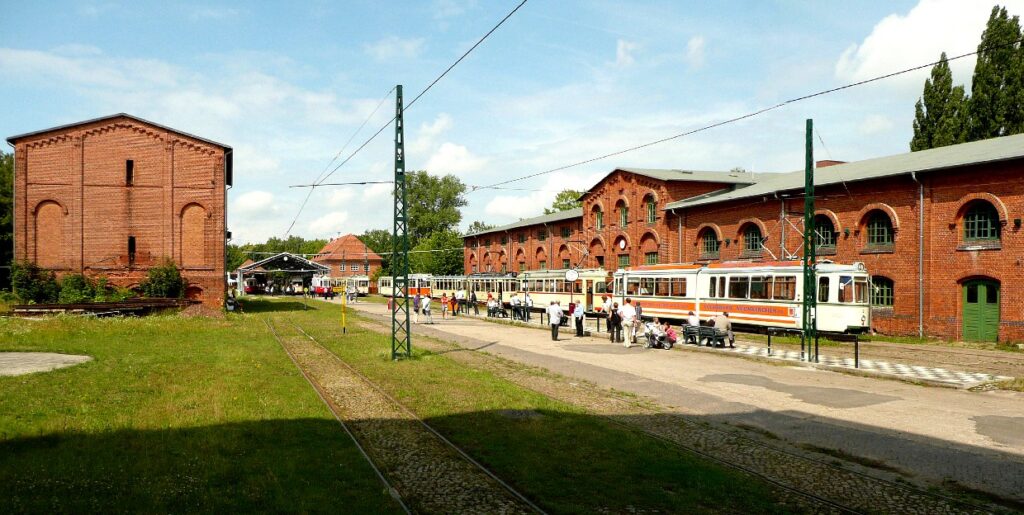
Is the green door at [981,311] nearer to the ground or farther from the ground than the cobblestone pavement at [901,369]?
farther from the ground

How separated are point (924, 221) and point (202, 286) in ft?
115

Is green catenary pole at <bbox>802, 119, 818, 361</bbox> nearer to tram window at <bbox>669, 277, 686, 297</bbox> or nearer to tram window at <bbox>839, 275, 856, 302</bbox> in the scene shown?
tram window at <bbox>839, 275, 856, 302</bbox>

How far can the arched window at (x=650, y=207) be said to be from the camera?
42.9m

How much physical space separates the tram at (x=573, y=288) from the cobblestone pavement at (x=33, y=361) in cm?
2374

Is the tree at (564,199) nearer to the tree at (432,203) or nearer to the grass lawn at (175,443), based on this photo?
the tree at (432,203)

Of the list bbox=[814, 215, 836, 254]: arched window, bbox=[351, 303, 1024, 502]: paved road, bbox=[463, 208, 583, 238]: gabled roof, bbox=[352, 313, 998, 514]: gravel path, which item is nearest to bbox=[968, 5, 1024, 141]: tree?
bbox=[814, 215, 836, 254]: arched window

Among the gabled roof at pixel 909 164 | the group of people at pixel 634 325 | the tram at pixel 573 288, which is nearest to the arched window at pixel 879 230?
the gabled roof at pixel 909 164

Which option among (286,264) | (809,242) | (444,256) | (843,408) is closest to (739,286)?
(809,242)

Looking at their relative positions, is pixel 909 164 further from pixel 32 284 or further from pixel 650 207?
pixel 32 284

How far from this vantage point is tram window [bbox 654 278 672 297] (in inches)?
1313

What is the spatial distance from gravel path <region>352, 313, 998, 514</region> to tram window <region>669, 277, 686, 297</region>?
58.4 ft

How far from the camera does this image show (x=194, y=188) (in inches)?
1512

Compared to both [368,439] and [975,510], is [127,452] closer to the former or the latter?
[368,439]

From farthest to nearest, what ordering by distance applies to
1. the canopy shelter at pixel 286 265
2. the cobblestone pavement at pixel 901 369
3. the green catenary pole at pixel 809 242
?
1. the canopy shelter at pixel 286 265
2. the green catenary pole at pixel 809 242
3. the cobblestone pavement at pixel 901 369
